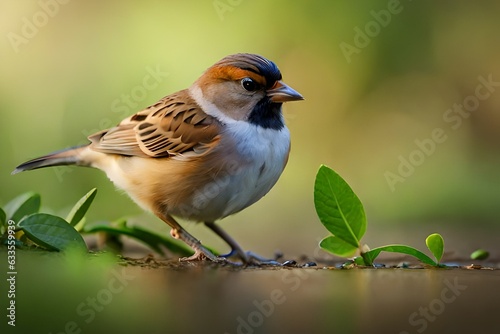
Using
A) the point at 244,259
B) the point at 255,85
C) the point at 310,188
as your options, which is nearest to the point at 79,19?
the point at 310,188

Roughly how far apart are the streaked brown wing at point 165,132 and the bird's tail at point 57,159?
0.11 metres

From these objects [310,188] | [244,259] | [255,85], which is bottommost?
[310,188]

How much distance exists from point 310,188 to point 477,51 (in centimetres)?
251

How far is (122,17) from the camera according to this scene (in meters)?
6.77

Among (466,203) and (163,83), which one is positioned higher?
(163,83)

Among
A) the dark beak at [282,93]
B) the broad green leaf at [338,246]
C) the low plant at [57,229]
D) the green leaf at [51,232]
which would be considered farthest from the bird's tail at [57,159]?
the broad green leaf at [338,246]

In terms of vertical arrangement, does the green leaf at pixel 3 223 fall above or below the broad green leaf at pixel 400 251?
above

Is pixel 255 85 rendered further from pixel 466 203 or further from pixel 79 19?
pixel 79 19

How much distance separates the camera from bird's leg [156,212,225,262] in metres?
2.84

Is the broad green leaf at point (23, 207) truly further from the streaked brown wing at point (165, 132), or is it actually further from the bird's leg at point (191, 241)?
the streaked brown wing at point (165, 132)

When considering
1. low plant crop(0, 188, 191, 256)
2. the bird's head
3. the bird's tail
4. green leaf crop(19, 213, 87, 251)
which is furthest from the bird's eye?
green leaf crop(19, 213, 87, 251)

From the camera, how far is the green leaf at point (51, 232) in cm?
210

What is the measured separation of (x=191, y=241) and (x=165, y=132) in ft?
2.36

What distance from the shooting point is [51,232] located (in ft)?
7.02
